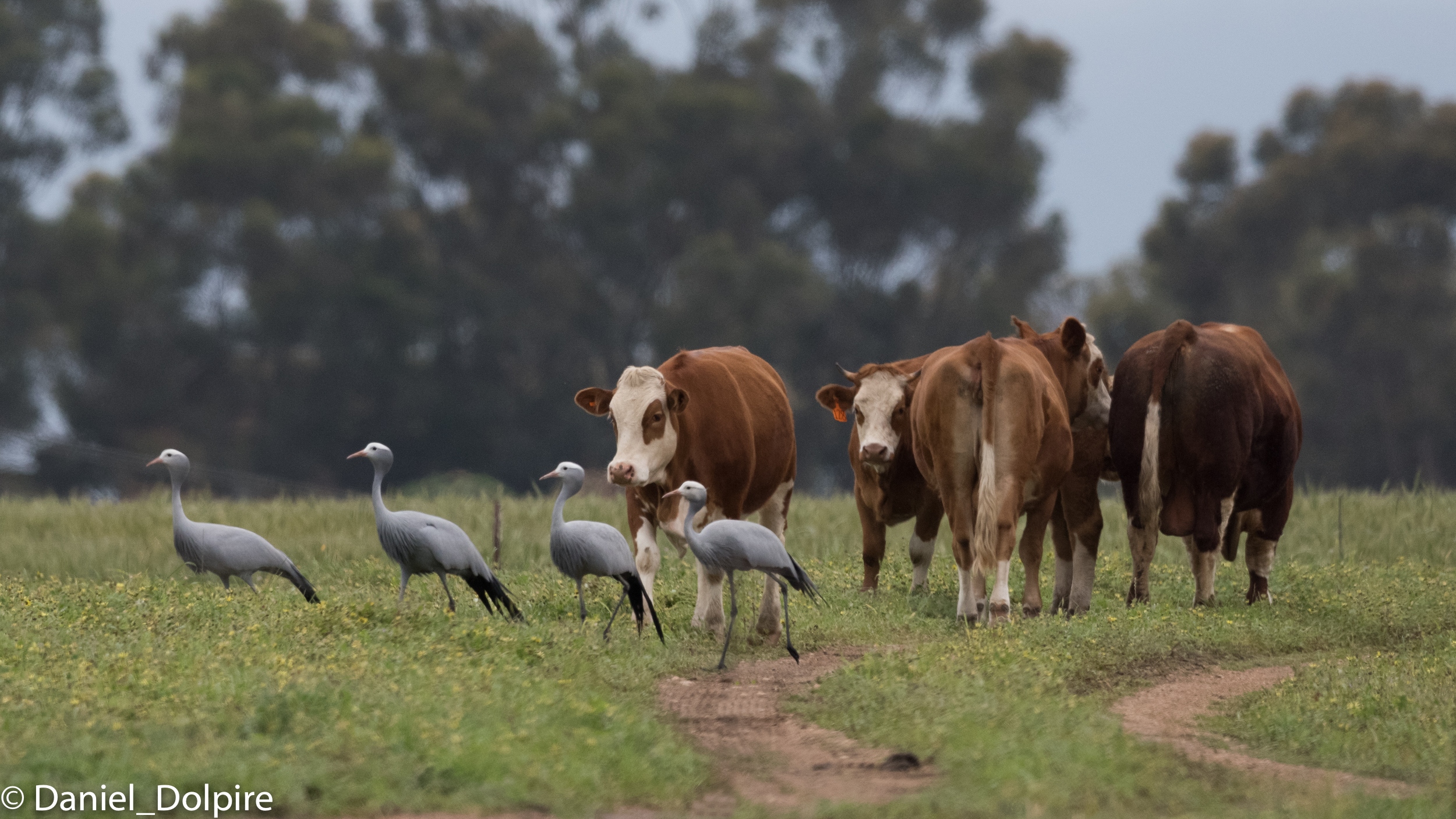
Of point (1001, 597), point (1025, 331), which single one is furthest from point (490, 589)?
point (1025, 331)

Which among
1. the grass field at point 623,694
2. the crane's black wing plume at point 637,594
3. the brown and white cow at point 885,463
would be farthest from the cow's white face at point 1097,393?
the crane's black wing plume at point 637,594

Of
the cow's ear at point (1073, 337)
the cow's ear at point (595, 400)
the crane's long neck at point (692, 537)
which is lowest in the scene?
the crane's long neck at point (692, 537)

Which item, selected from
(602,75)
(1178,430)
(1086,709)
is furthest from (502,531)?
(602,75)

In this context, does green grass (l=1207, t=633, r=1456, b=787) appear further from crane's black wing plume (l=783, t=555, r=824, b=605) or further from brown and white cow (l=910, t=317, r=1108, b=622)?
crane's black wing plume (l=783, t=555, r=824, b=605)

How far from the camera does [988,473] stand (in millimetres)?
10383

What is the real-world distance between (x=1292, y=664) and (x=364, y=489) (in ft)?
110

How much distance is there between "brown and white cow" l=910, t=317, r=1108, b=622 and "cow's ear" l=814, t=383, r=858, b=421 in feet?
2.86

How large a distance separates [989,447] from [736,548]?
2314 millimetres

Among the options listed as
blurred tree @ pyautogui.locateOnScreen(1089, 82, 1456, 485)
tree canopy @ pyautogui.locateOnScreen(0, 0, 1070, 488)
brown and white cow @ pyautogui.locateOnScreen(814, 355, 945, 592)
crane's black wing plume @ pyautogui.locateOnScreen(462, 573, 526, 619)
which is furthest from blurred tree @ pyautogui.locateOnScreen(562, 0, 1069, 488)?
crane's black wing plume @ pyautogui.locateOnScreen(462, 573, 526, 619)

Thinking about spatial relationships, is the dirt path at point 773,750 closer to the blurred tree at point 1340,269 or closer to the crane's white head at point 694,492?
the crane's white head at point 694,492

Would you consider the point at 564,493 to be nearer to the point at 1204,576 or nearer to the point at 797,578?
the point at 797,578

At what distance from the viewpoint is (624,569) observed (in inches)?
368

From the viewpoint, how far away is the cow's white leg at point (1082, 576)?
Result: 12.2 m

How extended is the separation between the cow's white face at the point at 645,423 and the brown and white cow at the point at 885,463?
167 cm
